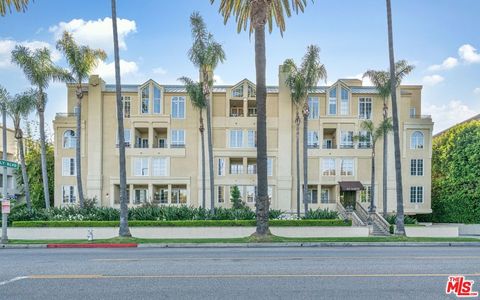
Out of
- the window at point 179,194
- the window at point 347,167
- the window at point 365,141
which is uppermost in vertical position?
the window at point 365,141

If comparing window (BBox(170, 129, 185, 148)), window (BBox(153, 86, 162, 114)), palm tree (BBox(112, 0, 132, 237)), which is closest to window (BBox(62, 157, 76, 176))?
window (BBox(153, 86, 162, 114))

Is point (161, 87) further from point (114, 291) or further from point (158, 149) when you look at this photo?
point (114, 291)

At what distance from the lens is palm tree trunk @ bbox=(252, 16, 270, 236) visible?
65.2 feet

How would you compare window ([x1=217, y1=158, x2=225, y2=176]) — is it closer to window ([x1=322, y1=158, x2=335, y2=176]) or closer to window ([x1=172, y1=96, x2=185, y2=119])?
window ([x1=172, y1=96, x2=185, y2=119])

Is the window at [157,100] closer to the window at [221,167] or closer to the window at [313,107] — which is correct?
the window at [221,167]

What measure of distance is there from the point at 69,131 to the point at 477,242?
3372cm

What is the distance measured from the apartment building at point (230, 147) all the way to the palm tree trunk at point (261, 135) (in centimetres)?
1713

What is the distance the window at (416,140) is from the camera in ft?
124

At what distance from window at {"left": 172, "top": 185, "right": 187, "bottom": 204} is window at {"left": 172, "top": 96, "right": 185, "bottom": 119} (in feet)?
21.9

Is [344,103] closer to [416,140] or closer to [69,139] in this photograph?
[416,140]

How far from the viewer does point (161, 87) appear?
38.0 m

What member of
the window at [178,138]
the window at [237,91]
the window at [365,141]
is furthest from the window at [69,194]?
the window at [365,141]

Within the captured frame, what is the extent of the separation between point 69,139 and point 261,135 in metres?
25.0

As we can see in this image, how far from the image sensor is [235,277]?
28.9 ft
